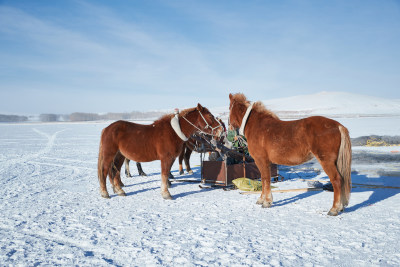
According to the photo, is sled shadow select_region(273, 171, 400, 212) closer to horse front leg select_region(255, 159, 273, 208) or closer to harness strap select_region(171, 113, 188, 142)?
horse front leg select_region(255, 159, 273, 208)

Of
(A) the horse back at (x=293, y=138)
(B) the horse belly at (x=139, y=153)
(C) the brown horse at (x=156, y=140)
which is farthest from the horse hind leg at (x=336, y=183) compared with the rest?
(B) the horse belly at (x=139, y=153)

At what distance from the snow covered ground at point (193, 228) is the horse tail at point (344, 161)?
17.1 inches

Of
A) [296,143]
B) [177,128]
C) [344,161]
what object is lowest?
[344,161]

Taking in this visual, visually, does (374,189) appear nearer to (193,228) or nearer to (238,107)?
(238,107)

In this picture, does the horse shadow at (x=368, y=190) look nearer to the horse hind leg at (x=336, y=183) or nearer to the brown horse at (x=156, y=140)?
the horse hind leg at (x=336, y=183)

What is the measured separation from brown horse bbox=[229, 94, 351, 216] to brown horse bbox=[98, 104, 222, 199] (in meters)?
0.84

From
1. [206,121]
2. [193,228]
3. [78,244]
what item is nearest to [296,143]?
[206,121]

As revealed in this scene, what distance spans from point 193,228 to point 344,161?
9.12 ft

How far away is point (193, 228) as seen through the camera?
13.6 feet

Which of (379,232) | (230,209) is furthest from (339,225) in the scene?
(230,209)

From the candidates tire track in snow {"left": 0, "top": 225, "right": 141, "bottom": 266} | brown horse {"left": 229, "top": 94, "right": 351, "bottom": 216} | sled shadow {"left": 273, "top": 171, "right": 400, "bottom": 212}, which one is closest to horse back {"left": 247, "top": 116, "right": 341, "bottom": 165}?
brown horse {"left": 229, "top": 94, "right": 351, "bottom": 216}

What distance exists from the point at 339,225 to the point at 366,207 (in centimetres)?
129

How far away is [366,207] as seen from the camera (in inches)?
198

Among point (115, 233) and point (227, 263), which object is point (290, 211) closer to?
point (227, 263)
